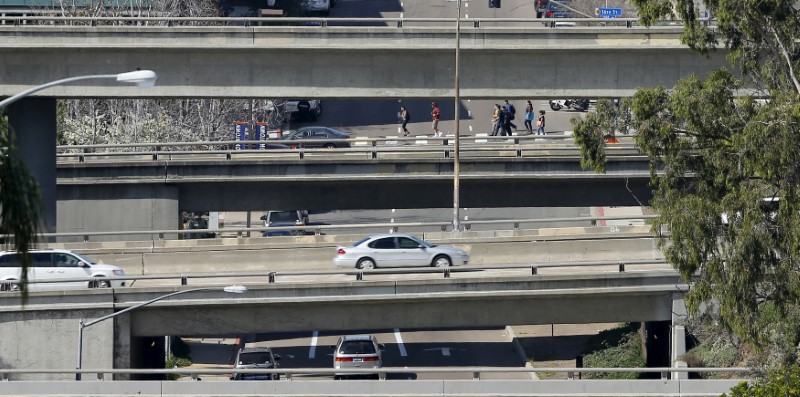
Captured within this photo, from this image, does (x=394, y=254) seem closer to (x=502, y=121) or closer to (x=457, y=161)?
(x=457, y=161)

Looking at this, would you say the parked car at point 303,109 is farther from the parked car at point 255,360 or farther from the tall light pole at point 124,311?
the tall light pole at point 124,311

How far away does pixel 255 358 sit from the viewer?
39.1m

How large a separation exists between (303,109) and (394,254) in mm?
41471

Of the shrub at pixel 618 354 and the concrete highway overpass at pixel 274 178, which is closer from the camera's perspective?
the shrub at pixel 618 354

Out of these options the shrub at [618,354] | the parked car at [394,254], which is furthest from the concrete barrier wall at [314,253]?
the shrub at [618,354]

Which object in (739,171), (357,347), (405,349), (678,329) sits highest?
(739,171)

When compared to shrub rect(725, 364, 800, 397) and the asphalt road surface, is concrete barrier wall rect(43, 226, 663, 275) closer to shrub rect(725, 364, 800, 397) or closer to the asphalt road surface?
the asphalt road surface

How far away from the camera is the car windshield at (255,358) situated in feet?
127

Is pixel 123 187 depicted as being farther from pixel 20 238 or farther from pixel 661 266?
pixel 20 238

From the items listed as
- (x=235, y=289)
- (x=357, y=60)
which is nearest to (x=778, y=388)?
(x=235, y=289)

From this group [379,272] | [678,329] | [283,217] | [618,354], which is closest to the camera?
[379,272]

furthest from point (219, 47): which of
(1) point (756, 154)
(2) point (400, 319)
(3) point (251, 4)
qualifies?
(3) point (251, 4)

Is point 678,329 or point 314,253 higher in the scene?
point 314,253

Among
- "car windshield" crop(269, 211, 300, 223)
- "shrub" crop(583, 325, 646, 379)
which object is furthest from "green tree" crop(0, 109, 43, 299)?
"car windshield" crop(269, 211, 300, 223)
